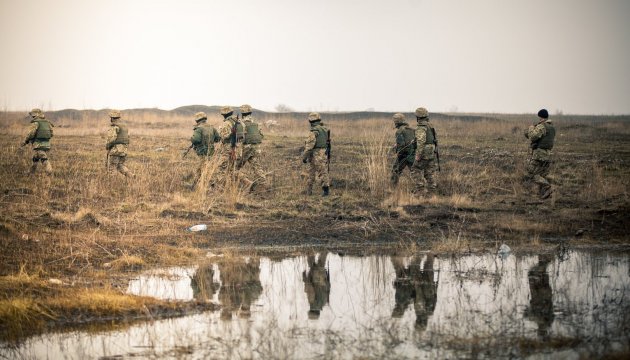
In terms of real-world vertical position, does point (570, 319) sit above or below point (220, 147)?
below

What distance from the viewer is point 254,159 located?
1565 centimetres

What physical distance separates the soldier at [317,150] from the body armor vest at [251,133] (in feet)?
3.41

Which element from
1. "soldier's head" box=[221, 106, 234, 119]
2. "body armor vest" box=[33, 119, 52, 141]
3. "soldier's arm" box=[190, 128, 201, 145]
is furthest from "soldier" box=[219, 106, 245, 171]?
"body armor vest" box=[33, 119, 52, 141]

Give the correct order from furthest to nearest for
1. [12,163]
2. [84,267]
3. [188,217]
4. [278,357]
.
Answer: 1. [12,163]
2. [188,217]
3. [84,267]
4. [278,357]

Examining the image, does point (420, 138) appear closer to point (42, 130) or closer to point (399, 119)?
point (399, 119)

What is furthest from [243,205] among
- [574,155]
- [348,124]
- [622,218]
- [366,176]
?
[348,124]

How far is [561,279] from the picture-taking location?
891cm

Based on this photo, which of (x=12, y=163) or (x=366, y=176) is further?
(x=12, y=163)

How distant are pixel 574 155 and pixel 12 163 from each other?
628 inches

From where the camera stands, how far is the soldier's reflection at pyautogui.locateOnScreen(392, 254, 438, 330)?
7.65m

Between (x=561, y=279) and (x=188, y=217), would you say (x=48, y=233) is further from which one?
(x=561, y=279)

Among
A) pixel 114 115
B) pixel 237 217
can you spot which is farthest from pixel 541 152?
pixel 114 115

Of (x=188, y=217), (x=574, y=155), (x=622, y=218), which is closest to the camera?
(x=622, y=218)

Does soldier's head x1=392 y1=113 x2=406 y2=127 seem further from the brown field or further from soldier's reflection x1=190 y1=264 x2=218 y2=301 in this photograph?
soldier's reflection x1=190 y1=264 x2=218 y2=301
